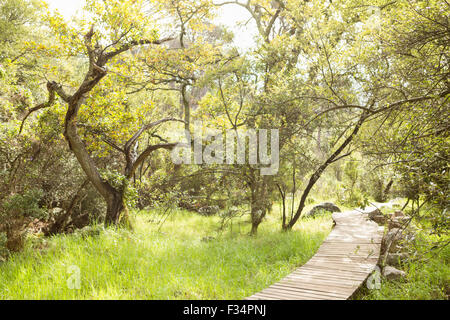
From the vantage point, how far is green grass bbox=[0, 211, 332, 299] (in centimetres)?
475

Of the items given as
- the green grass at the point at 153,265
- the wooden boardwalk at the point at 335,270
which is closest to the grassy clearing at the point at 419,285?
the wooden boardwalk at the point at 335,270

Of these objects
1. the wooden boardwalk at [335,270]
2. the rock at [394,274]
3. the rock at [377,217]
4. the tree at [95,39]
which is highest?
the tree at [95,39]

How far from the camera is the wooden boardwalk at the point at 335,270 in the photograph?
170 inches

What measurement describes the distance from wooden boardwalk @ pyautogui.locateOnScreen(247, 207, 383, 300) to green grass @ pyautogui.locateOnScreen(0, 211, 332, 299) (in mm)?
375

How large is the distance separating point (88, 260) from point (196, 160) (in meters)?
4.04

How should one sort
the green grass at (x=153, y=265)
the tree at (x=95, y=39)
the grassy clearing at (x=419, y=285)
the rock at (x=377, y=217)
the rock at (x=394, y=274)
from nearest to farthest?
the grassy clearing at (x=419, y=285) → the green grass at (x=153, y=265) → the rock at (x=394, y=274) → the tree at (x=95, y=39) → the rock at (x=377, y=217)

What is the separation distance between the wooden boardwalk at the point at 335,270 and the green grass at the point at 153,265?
375 millimetres

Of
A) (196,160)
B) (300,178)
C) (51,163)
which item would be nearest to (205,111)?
(196,160)

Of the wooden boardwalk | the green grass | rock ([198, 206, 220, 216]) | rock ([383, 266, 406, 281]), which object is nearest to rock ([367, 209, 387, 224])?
the wooden boardwalk

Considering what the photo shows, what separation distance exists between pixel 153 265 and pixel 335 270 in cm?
282

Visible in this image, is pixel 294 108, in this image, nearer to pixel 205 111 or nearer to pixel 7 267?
pixel 205 111

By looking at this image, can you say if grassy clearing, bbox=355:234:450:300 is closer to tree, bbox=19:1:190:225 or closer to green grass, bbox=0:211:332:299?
green grass, bbox=0:211:332:299

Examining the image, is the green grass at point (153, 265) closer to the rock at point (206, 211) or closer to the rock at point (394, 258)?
the rock at point (394, 258)

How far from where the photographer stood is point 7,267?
6.16 metres
